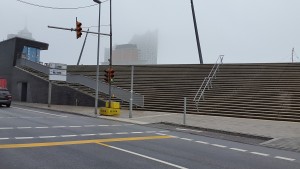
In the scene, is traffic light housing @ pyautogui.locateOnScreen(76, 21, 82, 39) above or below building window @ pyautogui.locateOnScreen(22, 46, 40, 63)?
below

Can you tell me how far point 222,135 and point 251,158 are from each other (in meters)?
5.78

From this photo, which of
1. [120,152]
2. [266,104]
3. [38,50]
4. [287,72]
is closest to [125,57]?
[38,50]

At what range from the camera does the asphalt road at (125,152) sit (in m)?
8.82

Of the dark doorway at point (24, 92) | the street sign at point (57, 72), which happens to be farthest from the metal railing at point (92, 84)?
the street sign at point (57, 72)

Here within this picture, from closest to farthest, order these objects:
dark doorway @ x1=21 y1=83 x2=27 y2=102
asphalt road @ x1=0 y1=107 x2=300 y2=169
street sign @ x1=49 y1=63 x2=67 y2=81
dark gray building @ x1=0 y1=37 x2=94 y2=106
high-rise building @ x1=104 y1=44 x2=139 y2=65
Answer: asphalt road @ x1=0 y1=107 x2=300 y2=169
street sign @ x1=49 y1=63 x2=67 y2=81
dark gray building @ x1=0 y1=37 x2=94 y2=106
dark doorway @ x1=21 y1=83 x2=27 y2=102
high-rise building @ x1=104 y1=44 x2=139 y2=65

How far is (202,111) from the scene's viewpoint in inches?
1097

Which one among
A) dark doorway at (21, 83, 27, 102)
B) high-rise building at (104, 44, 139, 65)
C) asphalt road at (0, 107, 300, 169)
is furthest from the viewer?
high-rise building at (104, 44, 139, 65)

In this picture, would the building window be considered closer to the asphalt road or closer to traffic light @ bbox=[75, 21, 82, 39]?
traffic light @ bbox=[75, 21, 82, 39]

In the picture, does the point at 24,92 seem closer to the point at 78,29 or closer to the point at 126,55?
the point at 126,55

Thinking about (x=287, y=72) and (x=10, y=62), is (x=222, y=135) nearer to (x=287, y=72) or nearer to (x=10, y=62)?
(x=287, y=72)

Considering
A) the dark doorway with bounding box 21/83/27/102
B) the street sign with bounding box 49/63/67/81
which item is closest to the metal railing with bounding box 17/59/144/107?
the dark doorway with bounding box 21/83/27/102

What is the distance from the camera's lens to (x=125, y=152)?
1045cm

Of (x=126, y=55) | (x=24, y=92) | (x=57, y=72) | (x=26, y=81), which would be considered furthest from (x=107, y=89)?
(x=126, y=55)

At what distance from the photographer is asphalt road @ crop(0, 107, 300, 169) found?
8.82 m
